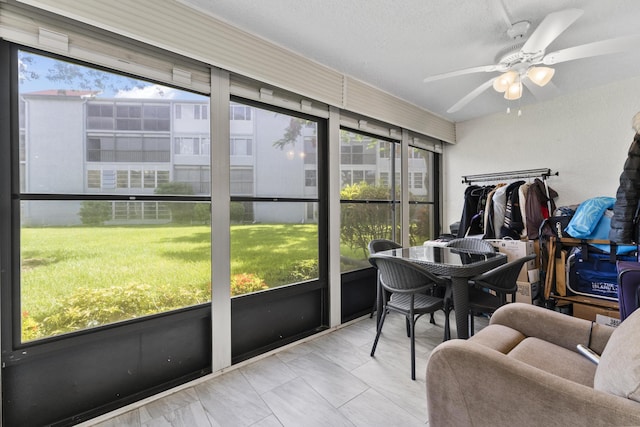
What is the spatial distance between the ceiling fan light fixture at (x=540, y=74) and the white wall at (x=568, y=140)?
71.7 inches

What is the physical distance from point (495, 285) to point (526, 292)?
120 cm

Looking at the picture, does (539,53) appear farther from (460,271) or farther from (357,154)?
(357,154)

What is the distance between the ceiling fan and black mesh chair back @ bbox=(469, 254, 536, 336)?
1411 mm

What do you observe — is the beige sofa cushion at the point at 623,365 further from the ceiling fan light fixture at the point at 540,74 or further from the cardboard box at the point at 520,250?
the cardboard box at the point at 520,250

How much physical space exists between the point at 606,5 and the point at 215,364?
3.77 meters

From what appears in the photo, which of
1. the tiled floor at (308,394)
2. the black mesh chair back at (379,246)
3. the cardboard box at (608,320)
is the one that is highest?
the black mesh chair back at (379,246)

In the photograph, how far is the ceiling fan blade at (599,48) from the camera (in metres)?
1.57

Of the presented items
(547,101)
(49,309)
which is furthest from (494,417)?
(547,101)

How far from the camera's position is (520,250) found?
10.2 ft

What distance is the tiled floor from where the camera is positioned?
1.71 meters

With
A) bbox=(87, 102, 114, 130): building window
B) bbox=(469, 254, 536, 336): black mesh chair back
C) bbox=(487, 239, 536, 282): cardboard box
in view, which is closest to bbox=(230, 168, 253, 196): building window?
bbox=(87, 102, 114, 130): building window

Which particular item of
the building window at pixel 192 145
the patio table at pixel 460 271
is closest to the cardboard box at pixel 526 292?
the patio table at pixel 460 271

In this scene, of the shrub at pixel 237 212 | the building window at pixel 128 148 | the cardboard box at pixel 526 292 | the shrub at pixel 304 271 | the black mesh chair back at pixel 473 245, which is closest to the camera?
the building window at pixel 128 148

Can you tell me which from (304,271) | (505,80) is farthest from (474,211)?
(304,271)
